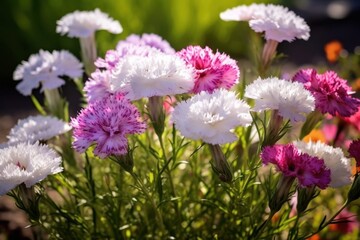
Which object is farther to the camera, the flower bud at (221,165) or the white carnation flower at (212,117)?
the flower bud at (221,165)

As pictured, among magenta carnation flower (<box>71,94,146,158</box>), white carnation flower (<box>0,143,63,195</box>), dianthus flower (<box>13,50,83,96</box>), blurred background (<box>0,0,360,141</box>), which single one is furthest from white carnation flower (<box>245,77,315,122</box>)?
blurred background (<box>0,0,360,141</box>)

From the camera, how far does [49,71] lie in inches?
54.4

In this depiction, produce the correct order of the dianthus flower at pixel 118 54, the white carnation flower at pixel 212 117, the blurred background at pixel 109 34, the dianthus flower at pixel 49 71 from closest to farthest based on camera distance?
the white carnation flower at pixel 212 117
the dianthus flower at pixel 118 54
the dianthus flower at pixel 49 71
the blurred background at pixel 109 34

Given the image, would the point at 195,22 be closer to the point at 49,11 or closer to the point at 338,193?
the point at 49,11

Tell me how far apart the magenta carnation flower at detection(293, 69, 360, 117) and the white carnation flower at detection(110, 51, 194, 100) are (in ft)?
0.91

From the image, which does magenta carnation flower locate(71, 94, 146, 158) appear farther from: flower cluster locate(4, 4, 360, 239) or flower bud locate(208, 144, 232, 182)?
flower bud locate(208, 144, 232, 182)

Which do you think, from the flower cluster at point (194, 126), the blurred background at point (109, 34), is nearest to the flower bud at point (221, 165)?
the flower cluster at point (194, 126)

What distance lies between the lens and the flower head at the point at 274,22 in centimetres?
120

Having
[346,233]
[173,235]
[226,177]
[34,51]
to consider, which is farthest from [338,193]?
[34,51]

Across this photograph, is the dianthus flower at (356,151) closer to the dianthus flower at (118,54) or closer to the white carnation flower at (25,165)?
the dianthus flower at (118,54)

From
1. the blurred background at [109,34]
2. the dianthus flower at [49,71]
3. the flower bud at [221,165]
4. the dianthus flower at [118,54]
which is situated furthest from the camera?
the blurred background at [109,34]

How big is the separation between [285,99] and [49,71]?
27.2 inches

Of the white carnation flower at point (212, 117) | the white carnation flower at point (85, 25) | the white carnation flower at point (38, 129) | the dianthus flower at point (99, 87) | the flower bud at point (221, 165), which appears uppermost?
the white carnation flower at point (85, 25)

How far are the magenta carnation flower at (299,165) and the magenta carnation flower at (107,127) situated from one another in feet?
0.81
